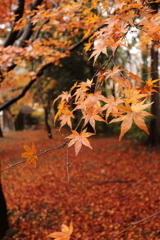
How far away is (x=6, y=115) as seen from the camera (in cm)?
2344

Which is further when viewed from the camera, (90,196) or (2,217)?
(90,196)

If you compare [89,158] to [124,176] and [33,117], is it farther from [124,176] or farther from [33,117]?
[33,117]

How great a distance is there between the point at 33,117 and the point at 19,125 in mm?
Answer: 2520

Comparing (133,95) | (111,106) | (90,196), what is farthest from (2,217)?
(133,95)

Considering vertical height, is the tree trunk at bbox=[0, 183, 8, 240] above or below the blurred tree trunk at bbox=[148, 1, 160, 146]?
below

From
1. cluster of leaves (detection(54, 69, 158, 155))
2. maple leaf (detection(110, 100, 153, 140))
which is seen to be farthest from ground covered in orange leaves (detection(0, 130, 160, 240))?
maple leaf (detection(110, 100, 153, 140))

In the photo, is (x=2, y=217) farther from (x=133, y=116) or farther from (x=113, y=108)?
(x=133, y=116)

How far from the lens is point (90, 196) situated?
19.6 feet

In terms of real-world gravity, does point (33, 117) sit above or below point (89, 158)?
above

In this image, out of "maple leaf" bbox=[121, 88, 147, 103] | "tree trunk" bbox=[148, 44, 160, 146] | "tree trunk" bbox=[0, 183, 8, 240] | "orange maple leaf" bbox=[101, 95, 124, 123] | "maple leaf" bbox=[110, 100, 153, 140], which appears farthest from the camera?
"tree trunk" bbox=[148, 44, 160, 146]

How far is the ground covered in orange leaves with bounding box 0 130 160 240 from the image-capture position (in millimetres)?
4609

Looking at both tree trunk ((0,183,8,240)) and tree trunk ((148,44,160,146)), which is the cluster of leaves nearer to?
tree trunk ((0,183,8,240))

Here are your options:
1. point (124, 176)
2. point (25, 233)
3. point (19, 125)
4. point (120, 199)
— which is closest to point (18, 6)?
point (25, 233)

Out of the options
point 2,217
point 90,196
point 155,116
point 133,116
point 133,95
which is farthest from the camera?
point 155,116
